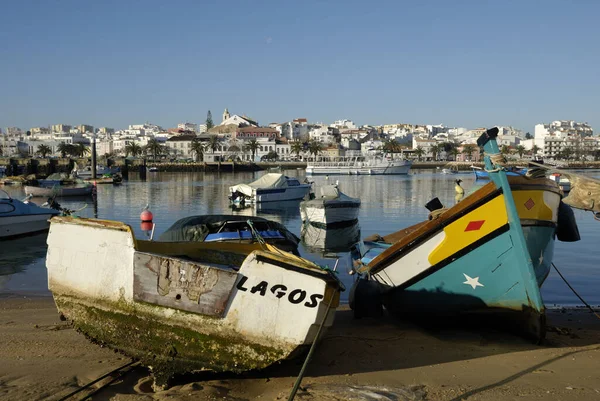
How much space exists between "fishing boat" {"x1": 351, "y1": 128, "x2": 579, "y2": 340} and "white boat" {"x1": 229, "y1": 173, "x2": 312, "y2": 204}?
36.6 meters

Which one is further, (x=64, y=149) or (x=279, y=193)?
(x=64, y=149)

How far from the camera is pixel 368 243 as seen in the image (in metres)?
13.5

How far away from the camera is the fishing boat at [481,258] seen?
8.80 metres

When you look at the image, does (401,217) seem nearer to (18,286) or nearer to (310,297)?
(18,286)

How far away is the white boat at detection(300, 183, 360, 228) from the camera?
30.6 m

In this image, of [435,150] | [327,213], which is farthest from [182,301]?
[435,150]

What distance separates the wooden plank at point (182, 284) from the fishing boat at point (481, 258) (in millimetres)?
3929

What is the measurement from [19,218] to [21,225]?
0.34 metres

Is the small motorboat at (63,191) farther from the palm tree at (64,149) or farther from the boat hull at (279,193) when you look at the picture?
the palm tree at (64,149)

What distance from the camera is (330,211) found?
30.7 m

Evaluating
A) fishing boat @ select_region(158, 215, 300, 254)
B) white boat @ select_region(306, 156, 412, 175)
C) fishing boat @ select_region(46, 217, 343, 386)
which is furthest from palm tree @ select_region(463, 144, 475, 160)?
fishing boat @ select_region(46, 217, 343, 386)

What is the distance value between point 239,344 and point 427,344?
3.48m

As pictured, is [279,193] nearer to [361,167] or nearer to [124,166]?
[361,167]

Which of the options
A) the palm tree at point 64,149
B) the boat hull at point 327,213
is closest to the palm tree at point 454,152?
the palm tree at point 64,149
